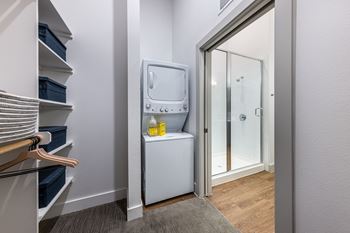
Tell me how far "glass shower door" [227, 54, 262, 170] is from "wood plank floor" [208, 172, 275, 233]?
1.63 ft

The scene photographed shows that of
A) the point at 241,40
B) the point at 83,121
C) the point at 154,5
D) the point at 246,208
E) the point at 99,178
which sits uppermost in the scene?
the point at 154,5

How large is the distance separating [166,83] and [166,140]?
2.47 ft

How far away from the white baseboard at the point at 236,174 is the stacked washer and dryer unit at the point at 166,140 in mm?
535

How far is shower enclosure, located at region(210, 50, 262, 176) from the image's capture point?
263 cm

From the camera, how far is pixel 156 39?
2.35 m

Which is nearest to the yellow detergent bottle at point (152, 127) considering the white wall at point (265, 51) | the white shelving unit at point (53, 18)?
the white shelving unit at point (53, 18)

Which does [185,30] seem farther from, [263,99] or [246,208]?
[246,208]

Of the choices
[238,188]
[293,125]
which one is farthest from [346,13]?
[238,188]

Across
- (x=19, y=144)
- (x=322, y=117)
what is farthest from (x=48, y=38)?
(x=322, y=117)

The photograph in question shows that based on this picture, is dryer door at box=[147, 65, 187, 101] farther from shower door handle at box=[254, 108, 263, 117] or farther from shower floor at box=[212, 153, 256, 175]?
shower door handle at box=[254, 108, 263, 117]

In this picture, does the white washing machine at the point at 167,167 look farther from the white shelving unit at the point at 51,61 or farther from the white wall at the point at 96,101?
the white shelving unit at the point at 51,61

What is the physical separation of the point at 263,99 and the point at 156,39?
224cm

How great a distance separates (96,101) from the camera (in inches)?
67.6

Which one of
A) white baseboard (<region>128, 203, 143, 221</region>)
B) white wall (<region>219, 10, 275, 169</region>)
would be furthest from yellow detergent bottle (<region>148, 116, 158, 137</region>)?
white wall (<region>219, 10, 275, 169</region>)
